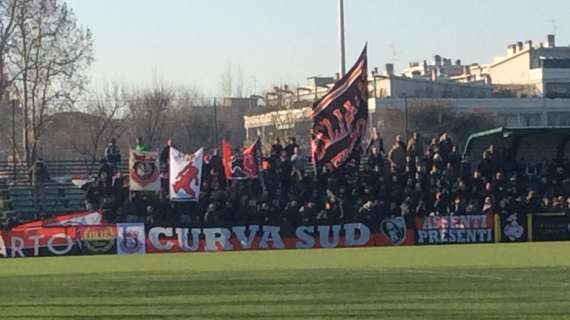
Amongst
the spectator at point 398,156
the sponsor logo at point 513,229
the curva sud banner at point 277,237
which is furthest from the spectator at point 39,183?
the sponsor logo at point 513,229

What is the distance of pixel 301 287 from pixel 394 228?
16241mm

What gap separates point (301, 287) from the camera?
731 inches

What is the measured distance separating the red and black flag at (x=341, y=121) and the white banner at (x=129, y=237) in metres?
5.54

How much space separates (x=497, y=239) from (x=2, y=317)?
21582mm

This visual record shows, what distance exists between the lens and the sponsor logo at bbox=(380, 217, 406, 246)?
34.5 m

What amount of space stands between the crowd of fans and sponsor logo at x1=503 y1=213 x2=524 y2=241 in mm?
303

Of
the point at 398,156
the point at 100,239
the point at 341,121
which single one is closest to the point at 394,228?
the point at 398,156

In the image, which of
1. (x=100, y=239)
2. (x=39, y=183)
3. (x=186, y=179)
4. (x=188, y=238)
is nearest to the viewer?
(x=100, y=239)

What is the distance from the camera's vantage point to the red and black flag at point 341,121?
116 feet

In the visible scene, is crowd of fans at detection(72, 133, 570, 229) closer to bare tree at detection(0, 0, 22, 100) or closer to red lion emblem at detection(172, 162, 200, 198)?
red lion emblem at detection(172, 162, 200, 198)

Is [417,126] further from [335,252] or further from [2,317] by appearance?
[2,317]

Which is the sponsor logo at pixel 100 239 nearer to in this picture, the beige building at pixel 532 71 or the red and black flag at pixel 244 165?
the red and black flag at pixel 244 165

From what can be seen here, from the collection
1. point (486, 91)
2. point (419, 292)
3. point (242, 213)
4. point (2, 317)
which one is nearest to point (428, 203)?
point (242, 213)

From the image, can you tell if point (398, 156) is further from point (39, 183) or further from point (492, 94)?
point (492, 94)
